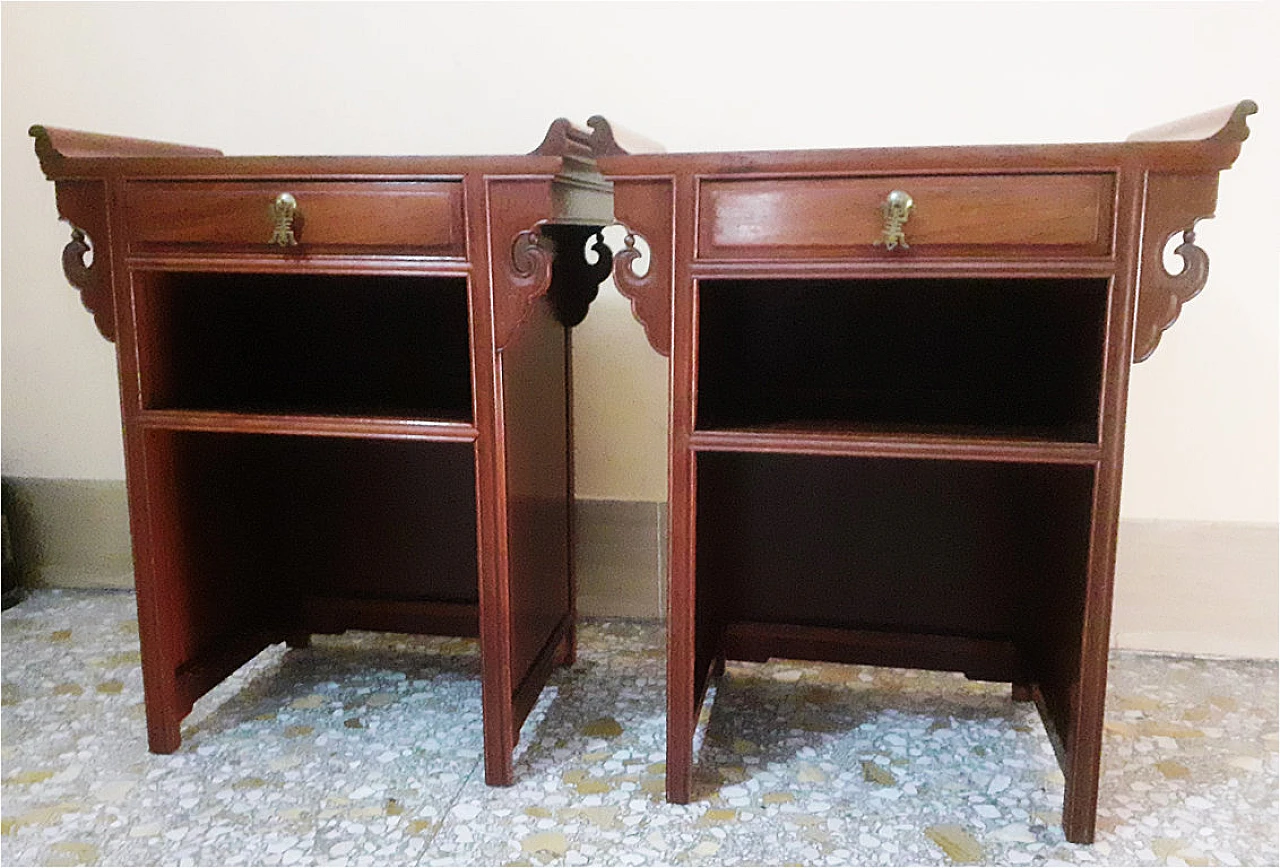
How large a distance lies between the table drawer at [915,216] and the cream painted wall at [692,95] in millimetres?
678

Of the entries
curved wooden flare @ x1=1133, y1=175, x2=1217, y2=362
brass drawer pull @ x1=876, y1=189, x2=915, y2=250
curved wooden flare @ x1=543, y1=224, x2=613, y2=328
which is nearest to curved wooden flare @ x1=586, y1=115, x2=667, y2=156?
curved wooden flare @ x1=543, y1=224, x2=613, y2=328

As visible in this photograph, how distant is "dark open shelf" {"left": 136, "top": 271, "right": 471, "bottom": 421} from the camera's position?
1698 millimetres

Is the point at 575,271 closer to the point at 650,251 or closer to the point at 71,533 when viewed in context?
the point at 650,251

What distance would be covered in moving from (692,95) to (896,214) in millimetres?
809

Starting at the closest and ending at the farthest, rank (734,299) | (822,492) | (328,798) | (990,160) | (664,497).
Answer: (990,160) < (328,798) < (734,299) < (822,492) < (664,497)

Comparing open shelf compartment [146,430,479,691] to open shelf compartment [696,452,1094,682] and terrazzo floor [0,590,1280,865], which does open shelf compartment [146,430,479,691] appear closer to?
terrazzo floor [0,590,1280,865]

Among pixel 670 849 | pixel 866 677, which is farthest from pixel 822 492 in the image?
pixel 670 849

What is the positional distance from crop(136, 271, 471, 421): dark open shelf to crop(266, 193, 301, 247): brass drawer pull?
353 millimetres

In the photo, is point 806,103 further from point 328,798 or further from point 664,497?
point 328,798

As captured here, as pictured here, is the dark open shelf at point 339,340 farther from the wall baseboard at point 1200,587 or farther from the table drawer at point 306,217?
the wall baseboard at point 1200,587

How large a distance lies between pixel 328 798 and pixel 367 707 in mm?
281

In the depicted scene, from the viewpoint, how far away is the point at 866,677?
1847mm

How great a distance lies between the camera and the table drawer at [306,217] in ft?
4.36

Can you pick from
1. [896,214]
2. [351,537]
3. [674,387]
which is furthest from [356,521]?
[896,214]
